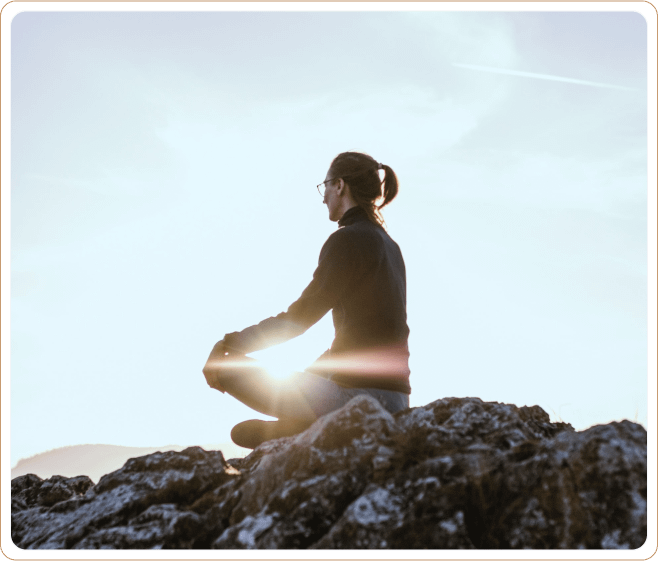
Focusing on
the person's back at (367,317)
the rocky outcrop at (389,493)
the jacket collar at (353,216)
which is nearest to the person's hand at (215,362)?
the rocky outcrop at (389,493)

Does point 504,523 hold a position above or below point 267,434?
below

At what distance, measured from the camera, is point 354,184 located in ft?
21.6

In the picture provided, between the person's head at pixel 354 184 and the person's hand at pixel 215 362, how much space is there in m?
2.14

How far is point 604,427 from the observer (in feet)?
13.1

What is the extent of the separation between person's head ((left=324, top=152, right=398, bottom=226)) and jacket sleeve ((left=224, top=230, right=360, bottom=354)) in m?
0.92

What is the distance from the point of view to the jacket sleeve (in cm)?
561

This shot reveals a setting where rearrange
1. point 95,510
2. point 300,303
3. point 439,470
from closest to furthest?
point 439,470, point 95,510, point 300,303

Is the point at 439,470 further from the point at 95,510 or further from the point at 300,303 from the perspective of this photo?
the point at 95,510

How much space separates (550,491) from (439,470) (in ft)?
2.34

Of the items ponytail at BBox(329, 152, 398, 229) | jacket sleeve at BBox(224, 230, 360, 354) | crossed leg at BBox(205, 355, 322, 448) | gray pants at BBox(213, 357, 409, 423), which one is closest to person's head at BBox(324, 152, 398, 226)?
ponytail at BBox(329, 152, 398, 229)

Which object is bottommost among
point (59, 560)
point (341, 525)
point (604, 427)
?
point (59, 560)

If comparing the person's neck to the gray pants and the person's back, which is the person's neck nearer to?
the person's back

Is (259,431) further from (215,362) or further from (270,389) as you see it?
(215,362)

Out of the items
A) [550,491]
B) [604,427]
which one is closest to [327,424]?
[550,491]
